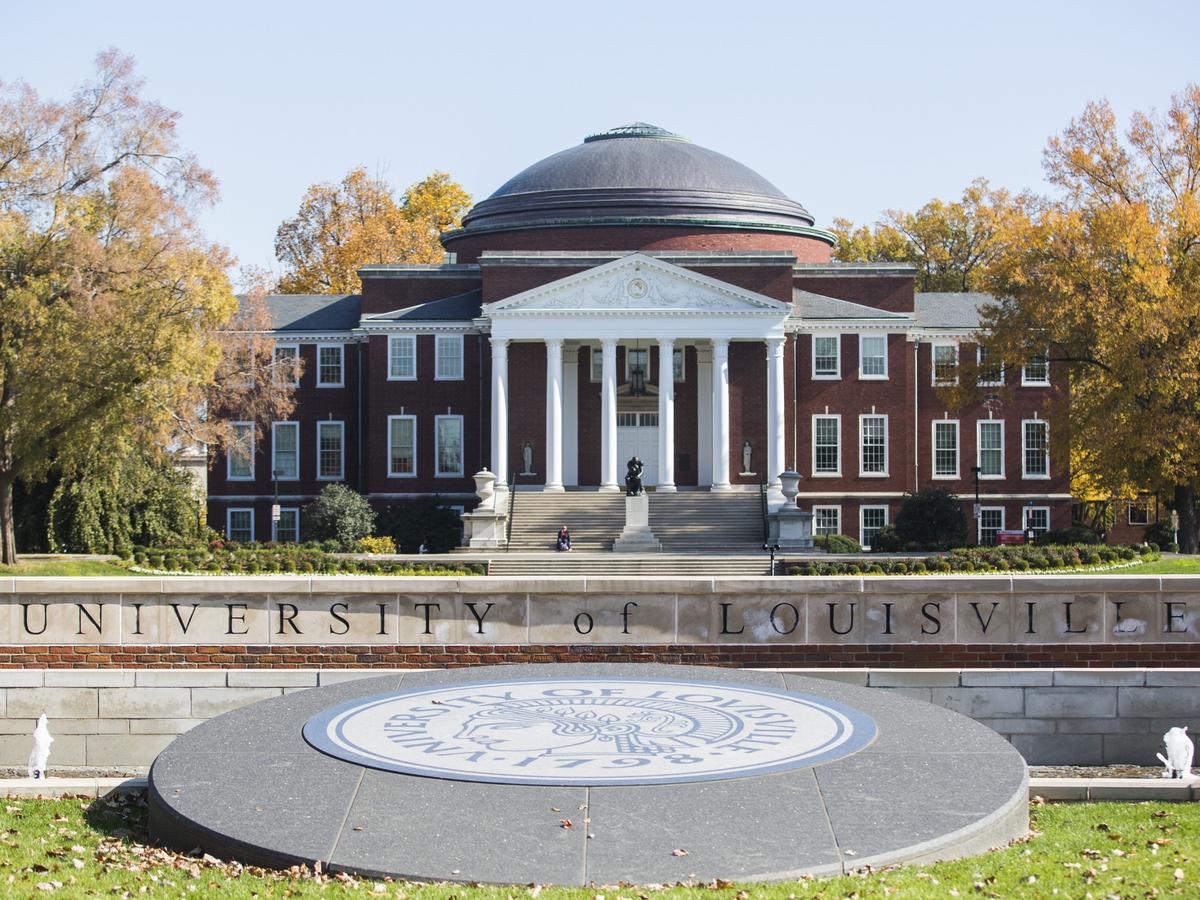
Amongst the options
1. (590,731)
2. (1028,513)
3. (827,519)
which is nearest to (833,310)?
(827,519)

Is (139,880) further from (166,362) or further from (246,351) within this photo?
(246,351)

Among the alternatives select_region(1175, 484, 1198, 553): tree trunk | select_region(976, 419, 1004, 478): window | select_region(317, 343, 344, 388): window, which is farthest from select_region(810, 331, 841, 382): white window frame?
select_region(317, 343, 344, 388): window

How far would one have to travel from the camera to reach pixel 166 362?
1586 inches

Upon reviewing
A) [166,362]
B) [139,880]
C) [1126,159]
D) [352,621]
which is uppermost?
[1126,159]

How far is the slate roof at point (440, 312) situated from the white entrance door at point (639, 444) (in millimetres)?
7059

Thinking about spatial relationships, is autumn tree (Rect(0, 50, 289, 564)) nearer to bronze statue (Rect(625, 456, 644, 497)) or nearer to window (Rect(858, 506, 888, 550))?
bronze statue (Rect(625, 456, 644, 497))

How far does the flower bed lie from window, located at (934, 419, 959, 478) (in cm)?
1813

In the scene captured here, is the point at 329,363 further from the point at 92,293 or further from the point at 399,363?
the point at 92,293

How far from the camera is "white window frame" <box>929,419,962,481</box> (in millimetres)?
60250

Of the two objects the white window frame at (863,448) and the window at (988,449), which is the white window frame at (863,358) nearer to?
the white window frame at (863,448)

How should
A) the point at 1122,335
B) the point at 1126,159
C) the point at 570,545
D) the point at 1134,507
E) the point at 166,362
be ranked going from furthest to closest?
the point at 1134,507 → the point at 570,545 → the point at 1126,159 → the point at 1122,335 → the point at 166,362

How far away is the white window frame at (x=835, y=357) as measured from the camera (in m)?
58.4

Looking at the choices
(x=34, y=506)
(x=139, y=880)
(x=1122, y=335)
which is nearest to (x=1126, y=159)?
(x=1122, y=335)

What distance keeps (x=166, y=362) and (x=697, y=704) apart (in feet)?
91.9
